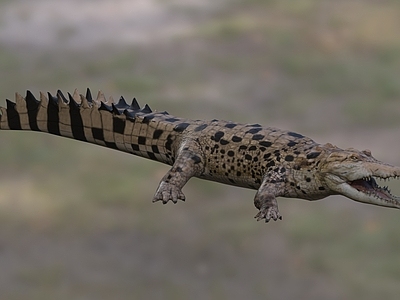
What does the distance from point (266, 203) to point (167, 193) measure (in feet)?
3.50

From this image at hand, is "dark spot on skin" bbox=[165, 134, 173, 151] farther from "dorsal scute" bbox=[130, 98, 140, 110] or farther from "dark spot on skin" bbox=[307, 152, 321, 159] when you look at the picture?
"dark spot on skin" bbox=[307, 152, 321, 159]

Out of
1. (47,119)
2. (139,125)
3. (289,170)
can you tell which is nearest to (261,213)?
(289,170)

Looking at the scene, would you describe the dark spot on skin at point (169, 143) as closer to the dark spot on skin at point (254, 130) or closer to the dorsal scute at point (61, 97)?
the dark spot on skin at point (254, 130)

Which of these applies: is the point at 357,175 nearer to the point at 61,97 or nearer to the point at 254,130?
the point at 254,130

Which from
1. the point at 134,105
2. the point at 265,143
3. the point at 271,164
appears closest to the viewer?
the point at 271,164

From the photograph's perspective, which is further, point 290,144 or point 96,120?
point 96,120

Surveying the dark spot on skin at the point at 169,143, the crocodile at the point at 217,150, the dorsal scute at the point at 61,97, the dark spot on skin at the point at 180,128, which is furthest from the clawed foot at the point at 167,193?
the dorsal scute at the point at 61,97

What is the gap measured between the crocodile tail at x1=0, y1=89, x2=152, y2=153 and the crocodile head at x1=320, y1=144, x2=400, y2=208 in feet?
7.36

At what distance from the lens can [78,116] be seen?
8.70 metres

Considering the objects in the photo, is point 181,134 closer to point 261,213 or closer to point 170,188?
point 170,188

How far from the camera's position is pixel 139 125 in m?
8.55

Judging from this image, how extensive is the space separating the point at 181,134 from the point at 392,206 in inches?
96.3

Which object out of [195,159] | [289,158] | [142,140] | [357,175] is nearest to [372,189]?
[357,175]

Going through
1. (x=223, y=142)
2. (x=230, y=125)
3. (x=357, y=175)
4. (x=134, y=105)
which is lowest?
(x=357, y=175)
